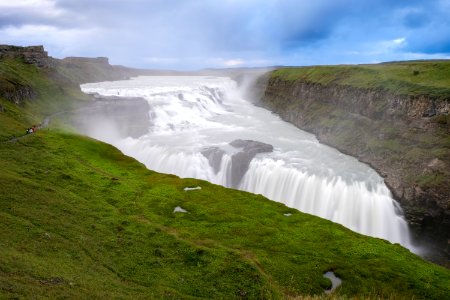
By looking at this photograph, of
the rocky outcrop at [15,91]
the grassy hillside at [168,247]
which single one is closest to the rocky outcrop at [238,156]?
the grassy hillside at [168,247]

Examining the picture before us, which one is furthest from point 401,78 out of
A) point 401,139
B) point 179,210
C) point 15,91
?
point 15,91

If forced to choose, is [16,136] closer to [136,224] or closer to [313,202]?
[136,224]

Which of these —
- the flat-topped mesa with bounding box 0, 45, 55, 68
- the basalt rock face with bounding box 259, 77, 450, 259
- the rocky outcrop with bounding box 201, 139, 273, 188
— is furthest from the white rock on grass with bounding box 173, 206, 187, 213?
the flat-topped mesa with bounding box 0, 45, 55, 68

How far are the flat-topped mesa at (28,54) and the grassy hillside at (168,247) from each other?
265ft

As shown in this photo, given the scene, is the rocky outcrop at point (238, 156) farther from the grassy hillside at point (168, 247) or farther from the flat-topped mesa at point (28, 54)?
the flat-topped mesa at point (28, 54)

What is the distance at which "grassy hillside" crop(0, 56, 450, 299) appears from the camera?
2439 centimetres

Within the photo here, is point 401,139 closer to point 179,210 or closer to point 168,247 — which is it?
point 179,210

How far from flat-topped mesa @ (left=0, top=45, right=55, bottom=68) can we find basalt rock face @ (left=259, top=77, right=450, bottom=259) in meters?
79.9

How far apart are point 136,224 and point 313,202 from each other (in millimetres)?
29486

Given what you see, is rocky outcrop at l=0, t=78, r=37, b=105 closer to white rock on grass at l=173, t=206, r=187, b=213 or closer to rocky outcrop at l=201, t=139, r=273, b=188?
rocky outcrop at l=201, t=139, r=273, b=188

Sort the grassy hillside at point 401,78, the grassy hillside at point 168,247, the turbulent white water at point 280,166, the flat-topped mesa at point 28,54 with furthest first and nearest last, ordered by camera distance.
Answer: the flat-topped mesa at point 28,54, the grassy hillside at point 401,78, the turbulent white water at point 280,166, the grassy hillside at point 168,247

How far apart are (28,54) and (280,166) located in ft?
305

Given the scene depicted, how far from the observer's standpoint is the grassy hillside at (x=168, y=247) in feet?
80.0

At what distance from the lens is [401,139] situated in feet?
215
